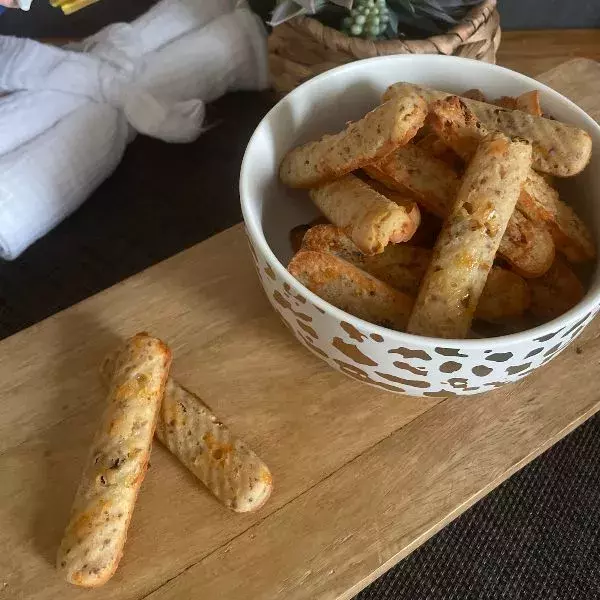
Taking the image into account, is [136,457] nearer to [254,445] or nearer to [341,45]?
[254,445]

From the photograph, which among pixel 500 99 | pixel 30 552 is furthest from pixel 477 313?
pixel 30 552

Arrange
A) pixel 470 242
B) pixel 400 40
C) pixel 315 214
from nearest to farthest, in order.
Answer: pixel 470 242 → pixel 315 214 → pixel 400 40

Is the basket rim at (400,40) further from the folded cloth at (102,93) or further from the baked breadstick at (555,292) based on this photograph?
the baked breadstick at (555,292)

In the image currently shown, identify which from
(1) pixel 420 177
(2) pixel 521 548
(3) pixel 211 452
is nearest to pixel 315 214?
(1) pixel 420 177

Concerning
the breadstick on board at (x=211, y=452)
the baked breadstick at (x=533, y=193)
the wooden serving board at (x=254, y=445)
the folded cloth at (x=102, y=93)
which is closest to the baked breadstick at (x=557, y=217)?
the baked breadstick at (x=533, y=193)

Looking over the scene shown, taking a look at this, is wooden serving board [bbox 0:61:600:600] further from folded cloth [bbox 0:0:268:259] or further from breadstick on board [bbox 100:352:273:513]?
folded cloth [bbox 0:0:268:259]

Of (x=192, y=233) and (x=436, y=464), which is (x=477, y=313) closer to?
(x=436, y=464)

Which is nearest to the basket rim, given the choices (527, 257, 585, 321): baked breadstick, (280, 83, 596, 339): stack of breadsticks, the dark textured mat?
(280, 83, 596, 339): stack of breadsticks
